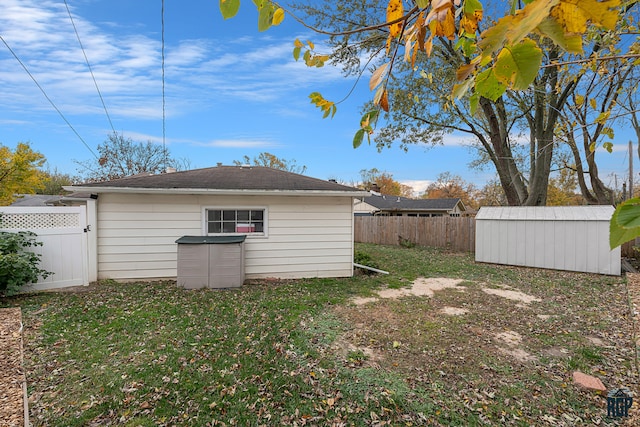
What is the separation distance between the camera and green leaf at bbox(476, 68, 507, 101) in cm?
83

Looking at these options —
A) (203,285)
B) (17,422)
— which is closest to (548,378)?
(17,422)

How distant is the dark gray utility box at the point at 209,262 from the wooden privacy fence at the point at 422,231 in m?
10.2

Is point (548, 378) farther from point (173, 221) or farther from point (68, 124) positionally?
point (68, 124)

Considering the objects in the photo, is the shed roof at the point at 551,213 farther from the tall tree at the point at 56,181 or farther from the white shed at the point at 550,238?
the tall tree at the point at 56,181

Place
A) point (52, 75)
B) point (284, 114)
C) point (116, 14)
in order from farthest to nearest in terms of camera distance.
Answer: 1. point (284, 114)
2. point (52, 75)
3. point (116, 14)

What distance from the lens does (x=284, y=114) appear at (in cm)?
1095

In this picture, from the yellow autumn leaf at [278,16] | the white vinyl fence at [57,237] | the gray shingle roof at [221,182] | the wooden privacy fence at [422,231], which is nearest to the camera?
the yellow autumn leaf at [278,16]

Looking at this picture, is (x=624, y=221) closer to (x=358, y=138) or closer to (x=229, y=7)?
(x=358, y=138)

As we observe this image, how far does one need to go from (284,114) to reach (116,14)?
5229mm

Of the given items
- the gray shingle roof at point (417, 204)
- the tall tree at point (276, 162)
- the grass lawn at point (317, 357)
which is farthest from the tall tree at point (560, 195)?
the grass lawn at point (317, 357)

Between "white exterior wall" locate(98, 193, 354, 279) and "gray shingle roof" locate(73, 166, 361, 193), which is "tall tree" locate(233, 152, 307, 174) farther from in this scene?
"white exterior wall" locate(98, 193, 354, 279)

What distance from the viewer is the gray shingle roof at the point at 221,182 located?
648cm

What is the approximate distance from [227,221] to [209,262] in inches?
47.4

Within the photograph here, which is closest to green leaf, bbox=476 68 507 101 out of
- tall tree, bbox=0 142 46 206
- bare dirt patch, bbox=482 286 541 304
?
bare dirt patch, bbox=482 286 541 304
